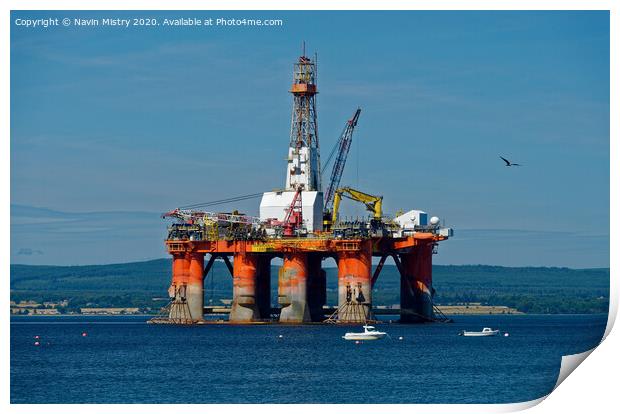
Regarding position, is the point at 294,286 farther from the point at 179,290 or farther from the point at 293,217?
the point at 179,290

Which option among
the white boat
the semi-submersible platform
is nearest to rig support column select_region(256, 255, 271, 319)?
the semi-submersible platform

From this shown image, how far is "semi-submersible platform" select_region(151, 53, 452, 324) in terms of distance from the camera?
85.9m

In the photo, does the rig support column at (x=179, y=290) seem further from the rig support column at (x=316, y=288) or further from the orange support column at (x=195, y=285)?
the rig support column at (x=316, y=288)

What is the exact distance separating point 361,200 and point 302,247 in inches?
291

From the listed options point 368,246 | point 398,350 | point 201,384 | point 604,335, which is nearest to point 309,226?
point 368,246

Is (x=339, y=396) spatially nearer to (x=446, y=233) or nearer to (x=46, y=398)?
(x=46, y=398)

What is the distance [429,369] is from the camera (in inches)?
2466

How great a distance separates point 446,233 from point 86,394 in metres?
36.9

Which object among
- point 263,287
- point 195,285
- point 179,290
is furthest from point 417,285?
point 179,290

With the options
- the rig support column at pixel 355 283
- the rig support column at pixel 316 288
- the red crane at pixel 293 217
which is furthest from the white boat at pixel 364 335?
the rig support column at pixel 316 288

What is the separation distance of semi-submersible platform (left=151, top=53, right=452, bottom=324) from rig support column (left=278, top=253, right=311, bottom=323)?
0.18 feet

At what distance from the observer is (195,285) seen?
9038 cm

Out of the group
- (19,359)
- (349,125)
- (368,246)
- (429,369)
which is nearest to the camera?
(429,369)

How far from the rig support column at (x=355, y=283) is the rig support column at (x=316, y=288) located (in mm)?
4778
